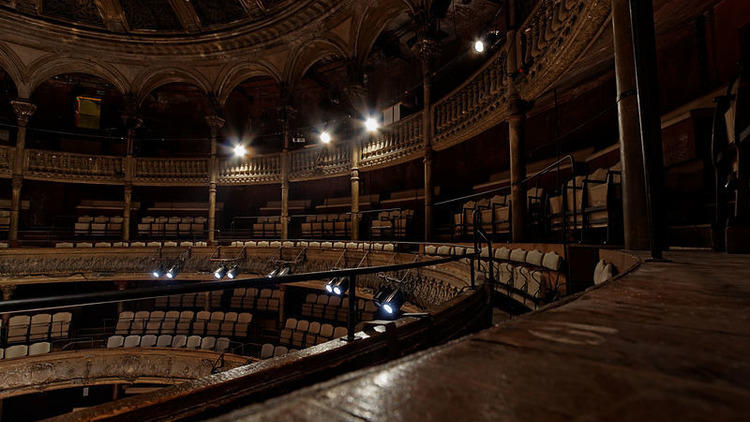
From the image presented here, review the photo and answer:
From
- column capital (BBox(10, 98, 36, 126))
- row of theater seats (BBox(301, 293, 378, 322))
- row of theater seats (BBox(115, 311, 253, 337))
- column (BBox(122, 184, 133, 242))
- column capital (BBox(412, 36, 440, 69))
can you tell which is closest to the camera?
column capital (BBox(412, 36, 440, 69))

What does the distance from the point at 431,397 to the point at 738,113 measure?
3.34 meters

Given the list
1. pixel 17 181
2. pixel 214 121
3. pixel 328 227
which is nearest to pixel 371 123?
pixel 328 227

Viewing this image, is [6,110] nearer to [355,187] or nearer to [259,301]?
[259,301]

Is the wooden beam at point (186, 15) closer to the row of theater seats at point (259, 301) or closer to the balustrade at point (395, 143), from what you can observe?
the balustrade at point (395, 143)

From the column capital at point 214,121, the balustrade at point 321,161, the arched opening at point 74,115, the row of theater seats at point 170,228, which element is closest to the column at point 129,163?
the row of theater seats at point 170,228

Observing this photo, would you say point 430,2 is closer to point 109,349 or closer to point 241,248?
point 241,248

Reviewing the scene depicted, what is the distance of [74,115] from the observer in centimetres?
1566

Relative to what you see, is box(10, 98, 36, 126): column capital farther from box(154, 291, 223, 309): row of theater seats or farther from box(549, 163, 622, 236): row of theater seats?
box(549, 163, 622, 236): row of theater seats

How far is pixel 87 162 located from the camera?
1398cm

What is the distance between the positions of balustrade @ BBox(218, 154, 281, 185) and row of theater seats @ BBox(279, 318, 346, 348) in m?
6.17

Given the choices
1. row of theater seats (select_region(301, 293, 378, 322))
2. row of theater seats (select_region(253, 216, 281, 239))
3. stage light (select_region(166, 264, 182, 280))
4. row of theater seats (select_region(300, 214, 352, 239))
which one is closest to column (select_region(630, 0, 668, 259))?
row of theater seats (select_region(301, 293, 378, 322))

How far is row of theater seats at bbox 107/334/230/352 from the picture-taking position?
9.37m

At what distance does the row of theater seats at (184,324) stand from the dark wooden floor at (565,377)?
10.8 meters

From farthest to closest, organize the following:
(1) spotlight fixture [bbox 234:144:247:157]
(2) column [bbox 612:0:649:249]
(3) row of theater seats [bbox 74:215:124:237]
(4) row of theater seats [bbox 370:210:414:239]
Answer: (1) spotlight fixture [bbox 234:144:247:157] → (3) row of theater seats [bbox 74:215:124:237] → (4) row of theater seats [bbox 370:210:414:239] → (2) column [bbox 612:0:649:249]
